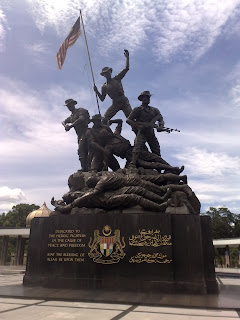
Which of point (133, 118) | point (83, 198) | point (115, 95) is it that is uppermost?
point (115, 95)

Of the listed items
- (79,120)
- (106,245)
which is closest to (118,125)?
(79,120)

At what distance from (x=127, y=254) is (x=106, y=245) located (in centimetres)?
60

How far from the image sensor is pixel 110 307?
17.0ft

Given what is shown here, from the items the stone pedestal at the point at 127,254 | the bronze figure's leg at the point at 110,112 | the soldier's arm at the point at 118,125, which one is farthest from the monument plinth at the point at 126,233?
the bronze figure's leg at the point at 110,112

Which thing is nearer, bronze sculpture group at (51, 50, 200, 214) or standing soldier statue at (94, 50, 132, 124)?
bronze sculpture group at (51, 50, 200, 214)

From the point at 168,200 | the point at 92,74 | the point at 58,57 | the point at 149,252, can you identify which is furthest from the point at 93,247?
the point at 58,57

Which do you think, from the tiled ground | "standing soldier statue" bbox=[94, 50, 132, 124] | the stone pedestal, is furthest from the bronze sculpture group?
the tiled ground

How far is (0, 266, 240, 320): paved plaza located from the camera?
14.7 feet

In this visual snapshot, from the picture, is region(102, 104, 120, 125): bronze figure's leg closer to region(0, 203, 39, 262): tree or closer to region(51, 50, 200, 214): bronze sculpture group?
region(51, 50, 200, 214): bronze sculpture group

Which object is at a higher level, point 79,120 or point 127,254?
point 79,120

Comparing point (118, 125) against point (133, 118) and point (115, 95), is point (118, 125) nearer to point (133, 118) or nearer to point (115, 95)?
point (115, 95)

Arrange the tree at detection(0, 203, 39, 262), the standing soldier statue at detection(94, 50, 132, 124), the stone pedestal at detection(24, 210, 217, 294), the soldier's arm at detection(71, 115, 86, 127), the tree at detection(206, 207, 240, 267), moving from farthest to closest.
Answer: the tree at detection(0, 203, 39, 262)
the tree at detection(206, 207, 240, 267)
the standing soldier statue at detection(94, 50, 132, 124)
the soldier's arm at detection(71, 115, 86, 127)
the stone pedestal at detection(24, 210, 217, 294)

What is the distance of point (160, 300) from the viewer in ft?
19.2

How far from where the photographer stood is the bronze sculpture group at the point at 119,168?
27.8ft
